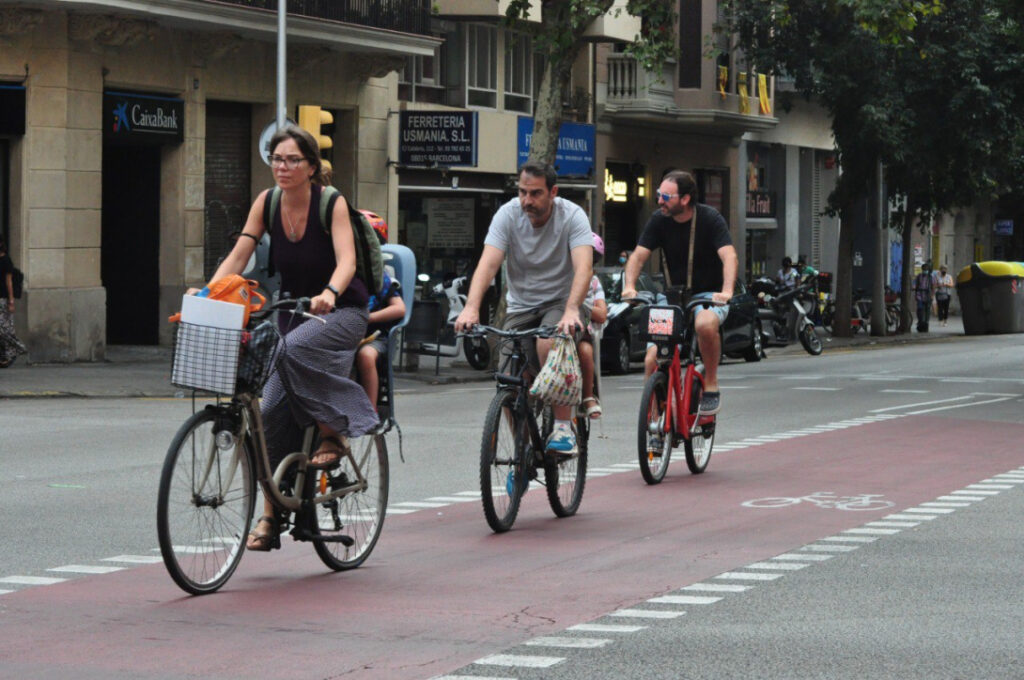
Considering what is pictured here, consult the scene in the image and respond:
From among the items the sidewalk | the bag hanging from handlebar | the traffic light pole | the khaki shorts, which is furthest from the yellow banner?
the bag hanging from handlebar

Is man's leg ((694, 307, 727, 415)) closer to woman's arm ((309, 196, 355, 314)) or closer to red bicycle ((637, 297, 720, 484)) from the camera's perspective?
red bicycle ((637, 297, 720, 484))

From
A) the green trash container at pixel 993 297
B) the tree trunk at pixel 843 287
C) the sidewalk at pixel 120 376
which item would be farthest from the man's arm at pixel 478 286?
the green trash container at pixel 993 297

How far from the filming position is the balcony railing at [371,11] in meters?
29.5

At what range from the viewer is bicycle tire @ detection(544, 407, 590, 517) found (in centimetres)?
1018

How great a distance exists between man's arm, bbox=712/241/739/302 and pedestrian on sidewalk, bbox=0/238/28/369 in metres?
13.5

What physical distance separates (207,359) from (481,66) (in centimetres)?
3060

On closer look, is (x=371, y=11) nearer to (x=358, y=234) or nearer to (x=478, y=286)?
(x=478, y=286)

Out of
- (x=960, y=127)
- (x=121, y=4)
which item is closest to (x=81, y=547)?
(x=121, y=4)

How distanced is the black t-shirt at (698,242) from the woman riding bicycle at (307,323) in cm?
429

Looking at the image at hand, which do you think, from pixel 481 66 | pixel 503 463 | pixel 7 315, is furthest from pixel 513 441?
pixel 481 66

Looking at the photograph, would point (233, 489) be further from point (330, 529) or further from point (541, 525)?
Answer: point (541, 525)

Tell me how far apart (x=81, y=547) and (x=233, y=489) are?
190cm

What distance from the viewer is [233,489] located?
7707mm

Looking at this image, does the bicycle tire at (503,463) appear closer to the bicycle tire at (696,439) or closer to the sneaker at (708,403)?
the bicycle tire at (696,439)
